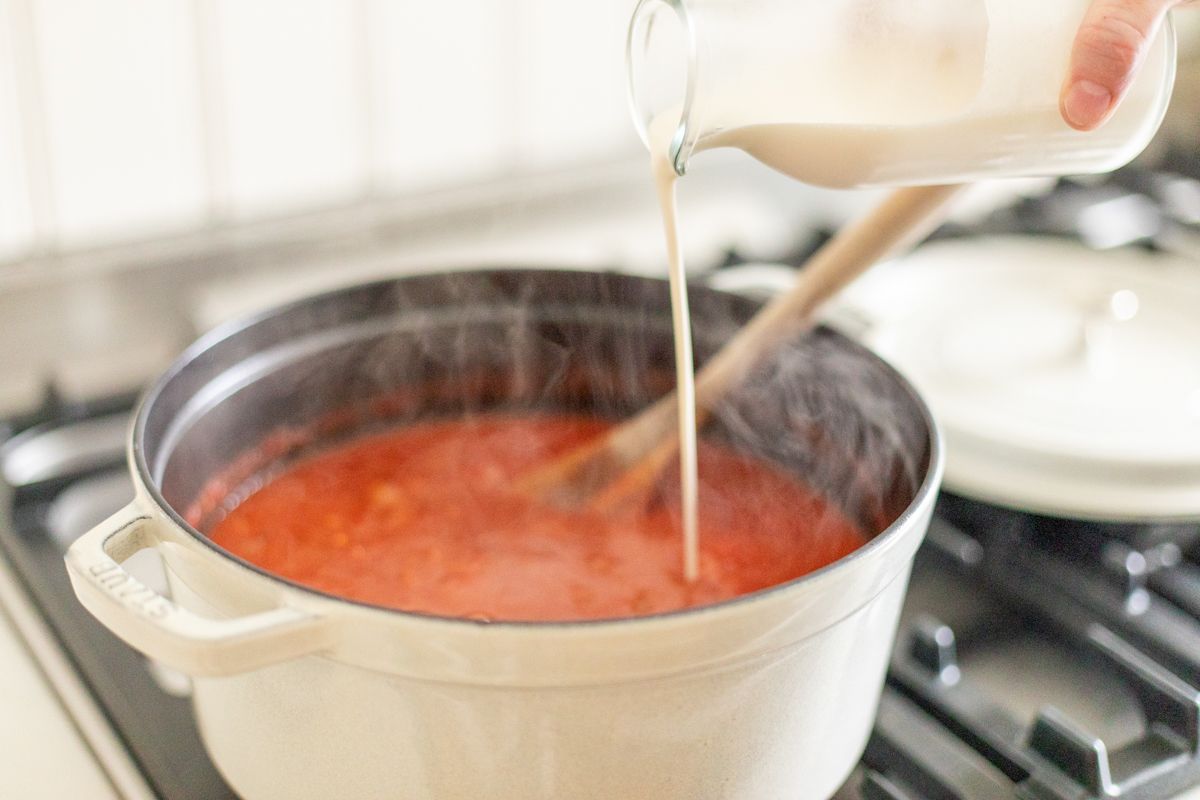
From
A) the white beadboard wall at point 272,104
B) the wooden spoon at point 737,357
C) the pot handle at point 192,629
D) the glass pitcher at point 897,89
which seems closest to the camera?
the pot handle at point 192,629

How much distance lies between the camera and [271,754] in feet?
1.83

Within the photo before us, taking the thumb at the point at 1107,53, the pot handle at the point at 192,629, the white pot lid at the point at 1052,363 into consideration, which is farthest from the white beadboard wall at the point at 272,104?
the thumb at the point at 1107,53

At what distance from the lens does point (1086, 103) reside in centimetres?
52

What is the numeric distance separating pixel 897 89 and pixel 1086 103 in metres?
0.09

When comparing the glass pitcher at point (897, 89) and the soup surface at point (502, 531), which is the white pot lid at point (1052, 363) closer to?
the soup surface at point (502, 531)

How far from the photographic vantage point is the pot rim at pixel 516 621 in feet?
1.54

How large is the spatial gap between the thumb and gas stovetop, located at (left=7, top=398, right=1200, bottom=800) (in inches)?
12.6

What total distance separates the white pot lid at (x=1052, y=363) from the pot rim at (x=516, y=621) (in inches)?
6.7

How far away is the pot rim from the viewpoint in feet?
1.54

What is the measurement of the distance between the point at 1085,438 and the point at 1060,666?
155 millimetres

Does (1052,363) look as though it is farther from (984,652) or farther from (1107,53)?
(1107,53)

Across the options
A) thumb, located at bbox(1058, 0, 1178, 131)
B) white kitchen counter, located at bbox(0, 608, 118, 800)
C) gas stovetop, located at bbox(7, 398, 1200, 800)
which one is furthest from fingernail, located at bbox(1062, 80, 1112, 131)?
white kitchen counter, located at bbox(0, 608, 118, 800)

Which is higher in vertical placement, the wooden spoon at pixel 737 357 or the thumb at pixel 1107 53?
the thumb at pixel 1107 53

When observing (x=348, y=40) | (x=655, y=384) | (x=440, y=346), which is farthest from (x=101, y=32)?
→ (x=655, y=384)
